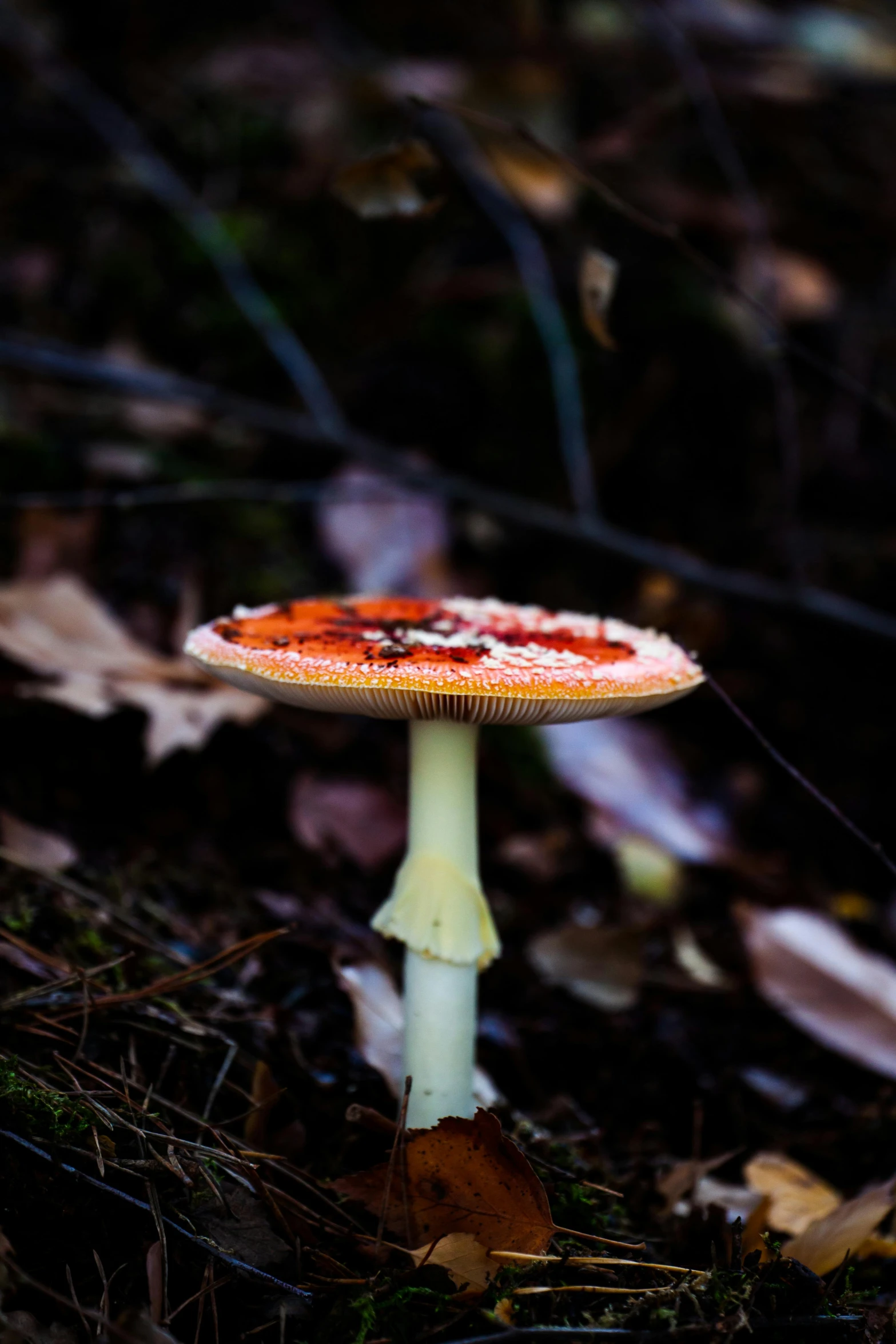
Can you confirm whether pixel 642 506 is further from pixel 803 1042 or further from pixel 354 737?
pixel 803 1042

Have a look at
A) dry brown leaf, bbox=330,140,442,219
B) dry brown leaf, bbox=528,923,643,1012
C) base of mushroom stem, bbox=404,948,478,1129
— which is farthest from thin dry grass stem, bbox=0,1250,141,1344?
dry brown leaf, bbox=330,140,442,219

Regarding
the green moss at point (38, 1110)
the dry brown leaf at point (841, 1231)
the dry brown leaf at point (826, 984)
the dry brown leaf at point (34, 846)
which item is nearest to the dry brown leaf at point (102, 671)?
the dry brown leaf at point (34, 846)

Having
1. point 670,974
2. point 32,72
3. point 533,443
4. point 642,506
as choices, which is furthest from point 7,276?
point 670,974

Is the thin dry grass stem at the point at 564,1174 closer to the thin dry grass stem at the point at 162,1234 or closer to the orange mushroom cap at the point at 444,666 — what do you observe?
the thin dry grass stem at the point at 162,1234

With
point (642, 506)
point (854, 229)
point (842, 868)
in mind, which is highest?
point (854, 229)

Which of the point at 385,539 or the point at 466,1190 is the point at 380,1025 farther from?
the point at 385,539
